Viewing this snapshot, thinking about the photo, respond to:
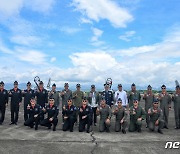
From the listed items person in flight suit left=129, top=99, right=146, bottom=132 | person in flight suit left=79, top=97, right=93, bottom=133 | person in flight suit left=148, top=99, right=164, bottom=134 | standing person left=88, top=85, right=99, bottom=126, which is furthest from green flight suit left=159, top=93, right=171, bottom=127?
person in flight suit left=79, top=97, right=93, bottom=133

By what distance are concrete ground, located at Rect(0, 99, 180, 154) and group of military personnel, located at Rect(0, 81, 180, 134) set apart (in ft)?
1.35

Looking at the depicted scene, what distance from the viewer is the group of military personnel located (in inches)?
438

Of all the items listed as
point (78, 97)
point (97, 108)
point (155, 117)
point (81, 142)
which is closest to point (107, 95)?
point (97, 108)

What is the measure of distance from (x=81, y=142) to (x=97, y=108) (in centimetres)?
351

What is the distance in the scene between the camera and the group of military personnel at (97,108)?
11.1 metres

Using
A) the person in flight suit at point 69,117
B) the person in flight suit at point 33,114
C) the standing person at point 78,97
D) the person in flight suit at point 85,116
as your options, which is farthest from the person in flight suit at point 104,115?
the person in flight suit at point 33,114

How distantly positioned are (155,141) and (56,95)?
19.0 ft

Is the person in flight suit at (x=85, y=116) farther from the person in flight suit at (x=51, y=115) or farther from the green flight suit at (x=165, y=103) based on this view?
the green flight suit at (x=165, y=103)

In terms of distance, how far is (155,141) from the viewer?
9.03m

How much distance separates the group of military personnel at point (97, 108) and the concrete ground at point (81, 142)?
16.2 inches

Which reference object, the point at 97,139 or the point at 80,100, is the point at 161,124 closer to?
the point at 97,139

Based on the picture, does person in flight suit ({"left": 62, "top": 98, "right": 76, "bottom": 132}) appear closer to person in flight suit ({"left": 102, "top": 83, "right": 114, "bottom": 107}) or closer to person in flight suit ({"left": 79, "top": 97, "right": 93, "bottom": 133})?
person in flight suit ({"left": 79, "top": 97, "right": 93, "bottom": 133})

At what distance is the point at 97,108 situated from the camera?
12227mm

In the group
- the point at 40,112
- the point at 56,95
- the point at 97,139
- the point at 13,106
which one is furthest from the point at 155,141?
the point at 13,106
